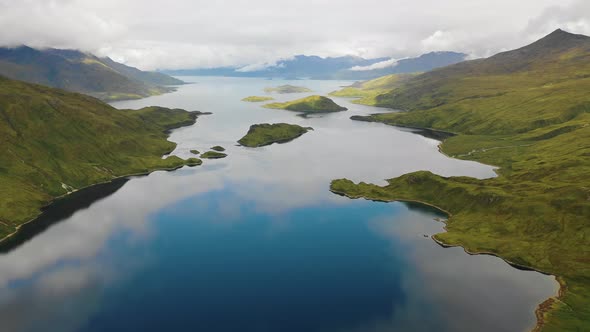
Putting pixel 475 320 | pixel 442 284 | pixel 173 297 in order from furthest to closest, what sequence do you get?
pixel 442 284 → pixel 173 297 → pixel 475 320

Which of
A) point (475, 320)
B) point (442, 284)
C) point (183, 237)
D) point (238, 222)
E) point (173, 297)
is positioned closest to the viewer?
point (475, 320)

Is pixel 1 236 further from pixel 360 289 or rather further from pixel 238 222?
pixel 360 289

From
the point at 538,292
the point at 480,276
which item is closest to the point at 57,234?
the point at 480,276

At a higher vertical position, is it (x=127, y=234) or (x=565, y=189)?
(x=565, y=189)

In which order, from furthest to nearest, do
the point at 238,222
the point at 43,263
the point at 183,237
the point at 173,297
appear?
the point at 238,222
the point at 183,237
the point at 43,263
the point at 173,297

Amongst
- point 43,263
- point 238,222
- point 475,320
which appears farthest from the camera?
point 238,222

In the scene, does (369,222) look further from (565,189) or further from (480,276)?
(565,189)

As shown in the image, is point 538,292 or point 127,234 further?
point 127,234

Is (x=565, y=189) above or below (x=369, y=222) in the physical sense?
above

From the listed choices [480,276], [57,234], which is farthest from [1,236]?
[480,276]
